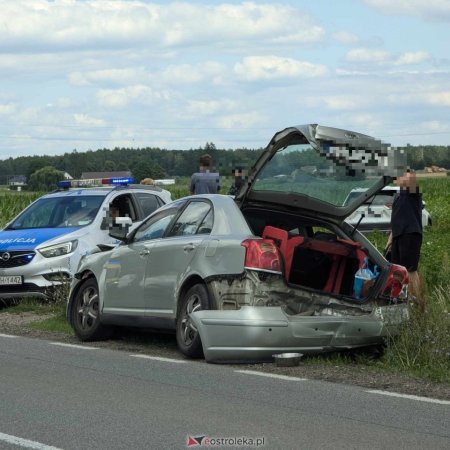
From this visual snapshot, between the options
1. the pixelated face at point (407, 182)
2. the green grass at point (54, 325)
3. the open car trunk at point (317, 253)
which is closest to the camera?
the open car trunk at point (317, 253)

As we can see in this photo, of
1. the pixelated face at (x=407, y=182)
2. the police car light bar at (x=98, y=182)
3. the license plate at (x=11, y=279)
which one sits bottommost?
the license plate at (x=11, y=279)

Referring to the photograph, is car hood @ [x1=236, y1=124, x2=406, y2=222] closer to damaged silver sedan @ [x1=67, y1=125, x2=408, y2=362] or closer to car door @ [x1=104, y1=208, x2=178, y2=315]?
damaged silver sedan @ [x1=67, y1=125, x2=408, y2=362]

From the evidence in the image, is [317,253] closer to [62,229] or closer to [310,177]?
[310,177]

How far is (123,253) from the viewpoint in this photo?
43.8 feet

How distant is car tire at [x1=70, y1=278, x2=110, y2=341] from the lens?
13.8 m

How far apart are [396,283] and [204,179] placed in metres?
7.71

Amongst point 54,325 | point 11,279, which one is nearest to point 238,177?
point 54,325

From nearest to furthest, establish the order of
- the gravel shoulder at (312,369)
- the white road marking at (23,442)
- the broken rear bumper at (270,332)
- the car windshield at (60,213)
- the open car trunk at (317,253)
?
the white road marking at (23,442)
the gravel shoulder at (312,369)
the broken rear bumper at (270,332)
the open car trunk at (317,253)
the car windshield at (60,213)

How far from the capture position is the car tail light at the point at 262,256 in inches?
439

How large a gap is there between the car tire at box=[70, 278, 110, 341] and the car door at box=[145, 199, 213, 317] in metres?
1.26

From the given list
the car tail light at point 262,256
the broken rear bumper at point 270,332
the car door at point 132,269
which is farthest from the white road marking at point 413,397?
the car door at point 132,269

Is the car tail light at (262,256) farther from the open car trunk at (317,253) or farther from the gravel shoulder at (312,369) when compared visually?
the gravel shoulder at (312,369)

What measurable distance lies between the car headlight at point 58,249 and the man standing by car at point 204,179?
232 centimetres

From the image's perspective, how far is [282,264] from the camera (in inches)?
443
